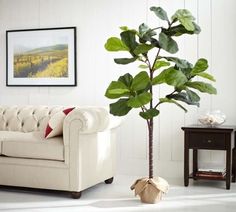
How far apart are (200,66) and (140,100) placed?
63cm

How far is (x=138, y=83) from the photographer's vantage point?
4086mm

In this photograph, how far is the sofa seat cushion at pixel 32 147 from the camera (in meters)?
4.47

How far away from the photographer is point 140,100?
13.1 ft

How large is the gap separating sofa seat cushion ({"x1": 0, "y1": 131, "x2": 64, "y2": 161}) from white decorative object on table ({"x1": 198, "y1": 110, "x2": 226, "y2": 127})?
1477mm

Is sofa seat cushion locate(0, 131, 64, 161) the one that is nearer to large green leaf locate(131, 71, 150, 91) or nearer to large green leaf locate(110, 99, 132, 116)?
large green leaf locate(110, 99, 132, 116)

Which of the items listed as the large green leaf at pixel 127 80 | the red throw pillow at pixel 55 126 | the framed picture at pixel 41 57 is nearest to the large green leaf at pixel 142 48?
the large green leaf at pixel 127 80

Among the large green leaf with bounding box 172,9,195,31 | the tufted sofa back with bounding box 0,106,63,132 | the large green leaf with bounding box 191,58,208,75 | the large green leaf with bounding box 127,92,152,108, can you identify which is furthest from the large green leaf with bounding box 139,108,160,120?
the tufted sofa back with bounding box 0,106,63,132

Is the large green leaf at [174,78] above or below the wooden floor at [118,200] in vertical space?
above

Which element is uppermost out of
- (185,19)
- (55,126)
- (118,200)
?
(185,19)

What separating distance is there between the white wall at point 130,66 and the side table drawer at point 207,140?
0.48 m

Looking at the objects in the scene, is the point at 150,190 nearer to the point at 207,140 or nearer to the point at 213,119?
the point at 207,140

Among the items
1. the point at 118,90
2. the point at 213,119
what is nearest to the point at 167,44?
the point at 118,90

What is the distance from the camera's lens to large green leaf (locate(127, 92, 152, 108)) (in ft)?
13.0

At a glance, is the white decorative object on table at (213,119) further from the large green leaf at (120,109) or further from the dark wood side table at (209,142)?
the large green leaf at (120,109)
